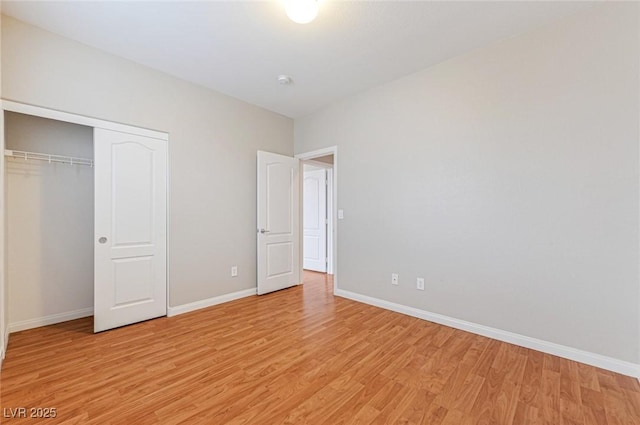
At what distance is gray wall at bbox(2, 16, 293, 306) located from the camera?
96.3 inches

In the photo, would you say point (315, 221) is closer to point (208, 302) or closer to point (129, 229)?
point (208, 302)

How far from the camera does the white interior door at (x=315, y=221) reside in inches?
219

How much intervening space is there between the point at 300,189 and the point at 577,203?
3390 millimetres

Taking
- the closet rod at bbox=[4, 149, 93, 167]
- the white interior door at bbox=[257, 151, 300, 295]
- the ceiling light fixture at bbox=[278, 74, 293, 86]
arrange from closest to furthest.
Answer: the closet rod at bbox=[4, 149, 93, 167] < the ceiling light fixture at bbox=[278, 74, 293, 86] < the white interior door at bbox=[257, 151, 300, 295]

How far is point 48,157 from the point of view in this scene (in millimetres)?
2879

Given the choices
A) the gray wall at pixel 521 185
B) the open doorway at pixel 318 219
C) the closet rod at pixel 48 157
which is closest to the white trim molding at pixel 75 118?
the closet rod at pixel 48 157

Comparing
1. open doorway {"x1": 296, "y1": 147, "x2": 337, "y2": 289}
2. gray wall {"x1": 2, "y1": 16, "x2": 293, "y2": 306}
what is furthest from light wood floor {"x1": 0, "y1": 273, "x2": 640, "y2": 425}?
open doorway {"x1": 296, "y1": 147, "x2": 337, "y2": 289}

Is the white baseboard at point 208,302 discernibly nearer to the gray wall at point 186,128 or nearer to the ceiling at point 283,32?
the gray wall at point 186,128

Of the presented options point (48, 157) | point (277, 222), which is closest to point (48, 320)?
point (48, 157)

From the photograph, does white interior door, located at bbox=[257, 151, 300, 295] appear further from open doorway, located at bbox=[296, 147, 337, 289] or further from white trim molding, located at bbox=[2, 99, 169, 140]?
white trim molding, located at bbox=[2, 99, 169, 140]

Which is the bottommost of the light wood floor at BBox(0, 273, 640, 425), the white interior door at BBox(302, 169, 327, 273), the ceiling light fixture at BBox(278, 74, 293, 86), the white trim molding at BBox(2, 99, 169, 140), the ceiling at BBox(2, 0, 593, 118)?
the light wood floor at BBox(0, 273, 640, 425)

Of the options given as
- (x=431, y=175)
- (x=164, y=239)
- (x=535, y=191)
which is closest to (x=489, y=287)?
(x=535, y=191)

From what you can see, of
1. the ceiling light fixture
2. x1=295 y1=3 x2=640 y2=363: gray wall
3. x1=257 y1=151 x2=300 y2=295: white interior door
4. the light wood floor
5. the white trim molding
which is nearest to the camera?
the light wood floor

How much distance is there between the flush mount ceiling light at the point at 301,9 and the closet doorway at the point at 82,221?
2025 millimetres
